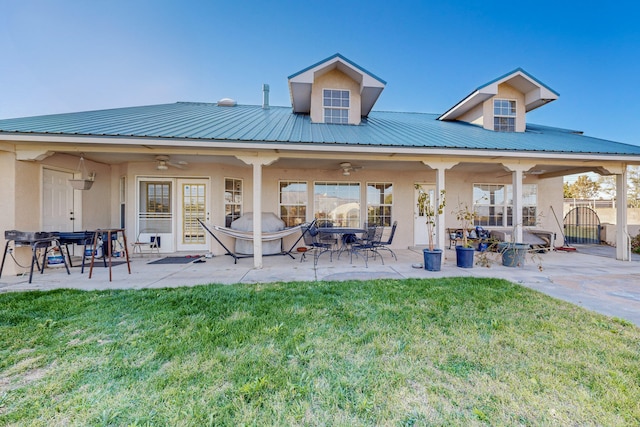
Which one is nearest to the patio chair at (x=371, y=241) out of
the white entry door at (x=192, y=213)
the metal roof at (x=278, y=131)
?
the metal roof at (x=278, y=131)

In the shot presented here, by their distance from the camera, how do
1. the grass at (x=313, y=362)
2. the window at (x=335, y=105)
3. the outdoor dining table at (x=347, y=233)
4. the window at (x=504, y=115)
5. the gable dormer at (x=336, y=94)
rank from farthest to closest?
the window at (x=504, y=115), the window at (x=335, y=105), the gable dormer at (x=336, y=94), the outdoor dining table at (x=347, y=233), the grass at (x=313, y=362)

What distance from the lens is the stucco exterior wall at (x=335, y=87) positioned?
780cm

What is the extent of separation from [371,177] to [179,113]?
20.5ft

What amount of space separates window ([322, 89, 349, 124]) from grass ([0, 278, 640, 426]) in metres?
6.03

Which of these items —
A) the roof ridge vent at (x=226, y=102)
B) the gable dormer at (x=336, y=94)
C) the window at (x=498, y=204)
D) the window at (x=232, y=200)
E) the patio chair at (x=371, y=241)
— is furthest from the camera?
the roof ridge vent at (x=226, y=102)

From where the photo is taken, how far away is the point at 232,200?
306 inches

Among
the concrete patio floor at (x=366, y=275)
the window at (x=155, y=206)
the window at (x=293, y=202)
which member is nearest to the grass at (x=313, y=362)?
the concrete patio floor at (x=366, y=275)

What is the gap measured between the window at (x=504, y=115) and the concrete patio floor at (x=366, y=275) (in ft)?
14.4

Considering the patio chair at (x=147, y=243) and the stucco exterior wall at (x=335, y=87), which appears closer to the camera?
the patio chair at (x=147, y=243)

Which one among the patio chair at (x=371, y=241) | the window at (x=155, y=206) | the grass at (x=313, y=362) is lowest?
the grass at (x=313, y=362)

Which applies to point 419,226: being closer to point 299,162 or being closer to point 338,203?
point 338,203

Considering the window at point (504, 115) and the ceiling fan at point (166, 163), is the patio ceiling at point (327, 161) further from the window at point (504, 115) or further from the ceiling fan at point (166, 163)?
the window at point (504, 115)

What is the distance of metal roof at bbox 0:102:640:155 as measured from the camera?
5.14 meters

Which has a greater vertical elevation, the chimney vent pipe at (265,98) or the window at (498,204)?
the chimney vent pipe at (265,98)
